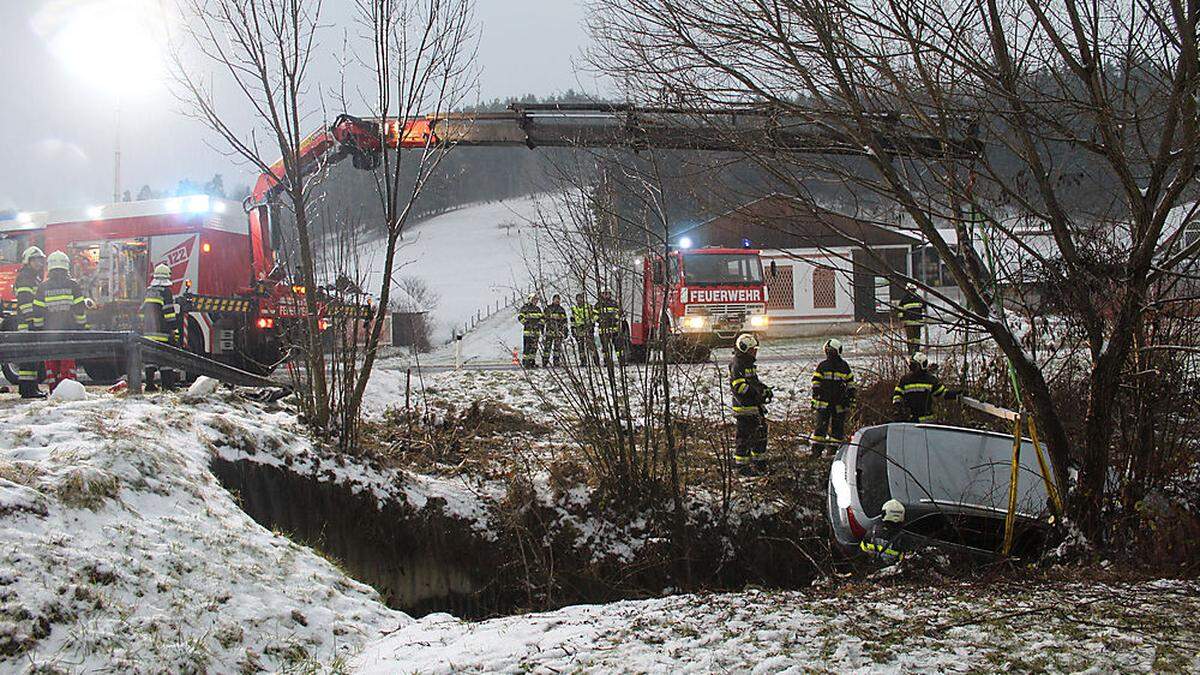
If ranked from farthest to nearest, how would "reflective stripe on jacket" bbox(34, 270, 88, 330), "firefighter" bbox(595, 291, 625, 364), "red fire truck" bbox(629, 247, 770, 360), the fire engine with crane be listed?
"red fire truck" bbox(629, 247, 770, 360) → "reflective stripe on jacket" bbox(34, 270, 88, 330) → "firefighter" bbox(595, 291, 625, 364) → the fire engine with crane

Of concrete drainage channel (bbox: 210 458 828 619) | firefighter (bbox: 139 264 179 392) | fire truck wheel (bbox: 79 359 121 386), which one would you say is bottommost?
concrete drainage channel (bbox: 210 458 828 619)

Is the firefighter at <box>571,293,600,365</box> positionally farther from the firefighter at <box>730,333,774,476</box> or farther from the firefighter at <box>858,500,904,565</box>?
the firefighter at <box>858,500,904,565</box>

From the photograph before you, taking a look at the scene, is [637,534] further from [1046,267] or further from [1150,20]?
[1150,20]

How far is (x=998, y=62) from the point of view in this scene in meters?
4.68

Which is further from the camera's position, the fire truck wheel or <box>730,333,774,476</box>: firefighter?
the fire truck wheel

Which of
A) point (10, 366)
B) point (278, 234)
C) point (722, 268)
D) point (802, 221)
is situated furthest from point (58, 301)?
point (722, 268)

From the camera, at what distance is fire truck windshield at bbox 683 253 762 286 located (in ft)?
58.9

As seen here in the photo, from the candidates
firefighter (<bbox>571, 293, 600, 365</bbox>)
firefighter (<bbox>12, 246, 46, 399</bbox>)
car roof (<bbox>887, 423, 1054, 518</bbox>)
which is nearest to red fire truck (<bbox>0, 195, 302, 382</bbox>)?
firefighter (<bbox>12, 246, 46, 399</bbox>)

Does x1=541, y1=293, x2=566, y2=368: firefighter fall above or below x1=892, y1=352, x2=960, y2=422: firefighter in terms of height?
above

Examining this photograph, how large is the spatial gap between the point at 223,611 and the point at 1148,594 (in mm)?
4678

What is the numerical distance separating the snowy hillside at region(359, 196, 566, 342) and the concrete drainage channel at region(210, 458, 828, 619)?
85.7 feet

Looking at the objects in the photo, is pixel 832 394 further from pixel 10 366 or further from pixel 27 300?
pixel 10 366

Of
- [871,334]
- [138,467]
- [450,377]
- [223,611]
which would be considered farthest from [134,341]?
[871,334]

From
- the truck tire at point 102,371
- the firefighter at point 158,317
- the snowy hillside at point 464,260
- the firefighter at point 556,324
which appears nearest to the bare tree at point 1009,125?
the firefighter at point 556,324
